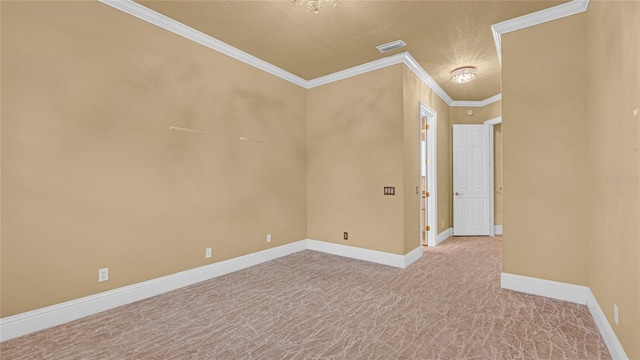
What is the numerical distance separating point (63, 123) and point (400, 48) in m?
3.81

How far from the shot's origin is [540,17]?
304 centimetres

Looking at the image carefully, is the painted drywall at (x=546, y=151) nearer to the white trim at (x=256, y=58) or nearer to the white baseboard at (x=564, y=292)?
the white baseboard at (x=564, y=292)

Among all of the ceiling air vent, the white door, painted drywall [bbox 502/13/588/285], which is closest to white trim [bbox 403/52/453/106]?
the ceiling air vent

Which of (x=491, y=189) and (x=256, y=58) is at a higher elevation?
(x=256, y=58)

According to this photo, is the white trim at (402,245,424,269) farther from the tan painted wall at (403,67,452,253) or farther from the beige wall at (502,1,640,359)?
the beige wall at (502,1,640,359)

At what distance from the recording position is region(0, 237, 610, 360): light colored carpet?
80.7 inches

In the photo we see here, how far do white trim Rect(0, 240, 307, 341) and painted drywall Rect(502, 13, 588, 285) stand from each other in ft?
11.4

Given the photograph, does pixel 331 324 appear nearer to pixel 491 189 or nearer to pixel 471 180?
pixel 471 180

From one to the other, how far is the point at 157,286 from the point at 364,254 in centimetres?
280

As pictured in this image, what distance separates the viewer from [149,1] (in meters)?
2.83

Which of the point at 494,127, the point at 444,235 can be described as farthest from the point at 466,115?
the point at 444,235

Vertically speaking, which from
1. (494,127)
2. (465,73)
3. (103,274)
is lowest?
(103,274)

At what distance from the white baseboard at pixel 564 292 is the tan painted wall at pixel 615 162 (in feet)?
0.34

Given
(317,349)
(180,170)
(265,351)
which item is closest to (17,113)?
(180,170)
